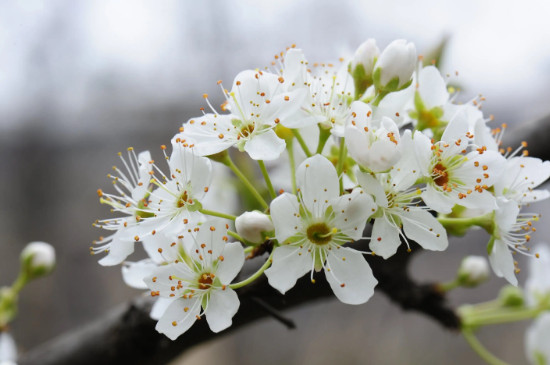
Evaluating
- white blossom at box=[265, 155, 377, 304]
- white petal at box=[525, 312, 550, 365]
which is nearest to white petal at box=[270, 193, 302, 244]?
white blossom at box=[265, 155, 377, 304]

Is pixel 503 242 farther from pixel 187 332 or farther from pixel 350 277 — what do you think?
pixel 187 332

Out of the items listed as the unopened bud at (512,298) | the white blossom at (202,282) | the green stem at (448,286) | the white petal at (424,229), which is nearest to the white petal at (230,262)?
the white blossom at (202,282)

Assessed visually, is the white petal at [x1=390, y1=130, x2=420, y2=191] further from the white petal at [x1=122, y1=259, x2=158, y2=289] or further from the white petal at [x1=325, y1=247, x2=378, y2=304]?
the white petal at [x1=122, y1=259, x2=158, y2=289]

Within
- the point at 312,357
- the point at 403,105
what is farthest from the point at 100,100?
the point at 403,105

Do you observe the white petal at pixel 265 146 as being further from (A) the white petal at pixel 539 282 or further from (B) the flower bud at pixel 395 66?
(A) the white petal at pixel 539 282

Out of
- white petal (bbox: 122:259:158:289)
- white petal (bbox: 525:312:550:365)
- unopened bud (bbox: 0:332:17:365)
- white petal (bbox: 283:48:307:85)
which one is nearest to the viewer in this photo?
white petal (bbox: 283:48:307:85)
